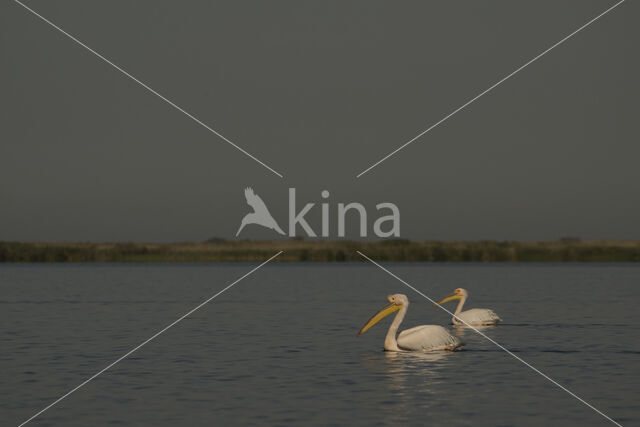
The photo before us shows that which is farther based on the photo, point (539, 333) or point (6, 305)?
point (6, 305)

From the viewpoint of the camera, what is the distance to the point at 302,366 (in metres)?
16.6

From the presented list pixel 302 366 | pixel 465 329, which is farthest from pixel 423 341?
pixel 465 329

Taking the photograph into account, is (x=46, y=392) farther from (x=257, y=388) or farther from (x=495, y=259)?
(x=495, y=259)

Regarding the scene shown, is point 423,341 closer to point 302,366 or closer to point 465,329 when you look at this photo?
point 302,366

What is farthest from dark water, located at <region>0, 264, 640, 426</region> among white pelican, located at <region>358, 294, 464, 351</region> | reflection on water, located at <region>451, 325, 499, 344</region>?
white pelican, located at <region>358, 294, 464, 351</region>

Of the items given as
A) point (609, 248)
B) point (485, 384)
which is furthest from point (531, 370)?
point (609, 248)

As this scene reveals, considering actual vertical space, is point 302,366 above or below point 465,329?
below

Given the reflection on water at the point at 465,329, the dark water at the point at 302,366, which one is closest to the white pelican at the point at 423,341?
the dark water at the point at 302,366

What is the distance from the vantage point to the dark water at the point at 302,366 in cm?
1255

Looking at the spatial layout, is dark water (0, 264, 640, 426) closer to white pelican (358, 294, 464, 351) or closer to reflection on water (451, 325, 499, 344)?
reflection on water (451, 325, 499, 344)

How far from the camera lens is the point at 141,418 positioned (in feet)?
39.9

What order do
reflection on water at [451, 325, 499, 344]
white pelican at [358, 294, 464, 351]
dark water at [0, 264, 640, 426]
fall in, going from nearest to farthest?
dark water at [0, 264, 640, 426] < white pelican at [358, 294, 464, 351] < reflection on water at [451, 325, 499, 344]

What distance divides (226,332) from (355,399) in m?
9.45

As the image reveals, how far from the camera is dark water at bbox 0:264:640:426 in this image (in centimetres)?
1255
